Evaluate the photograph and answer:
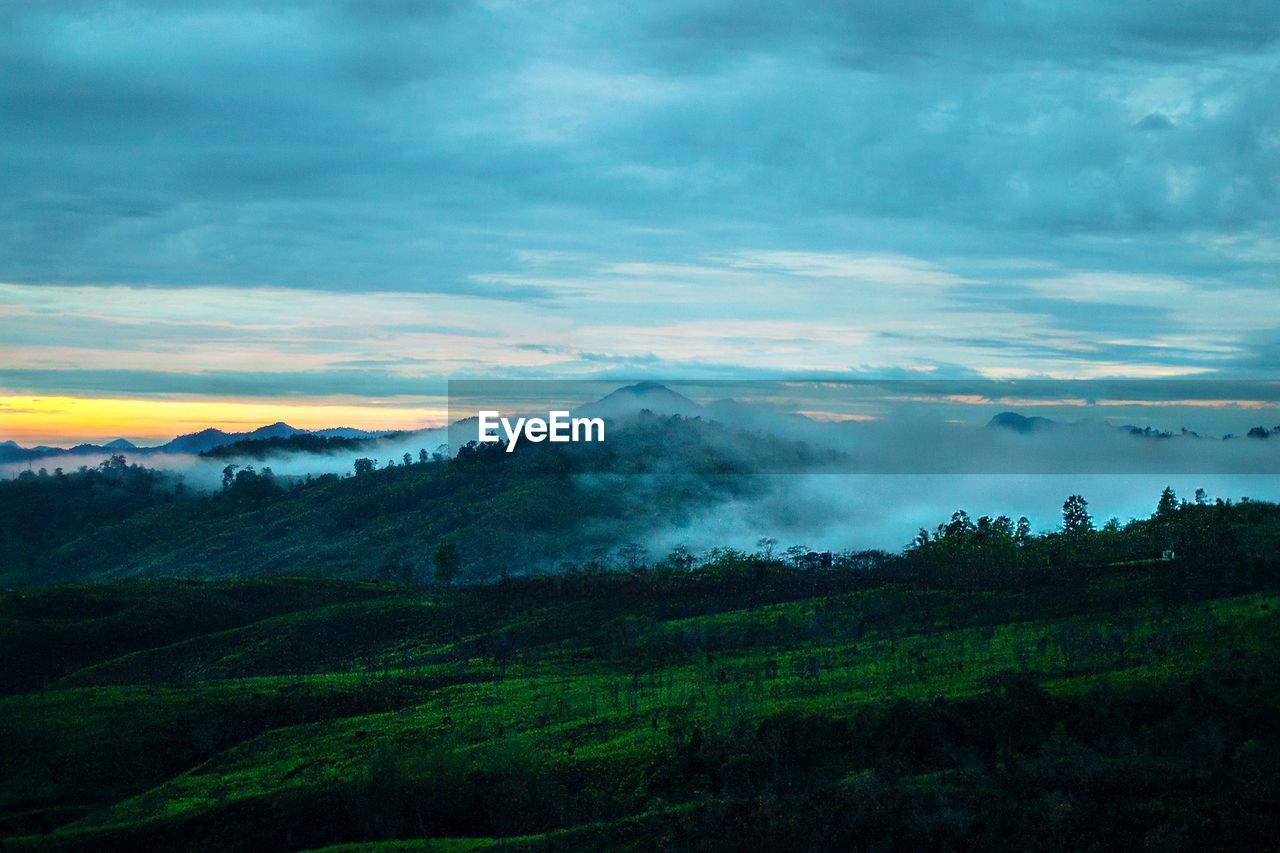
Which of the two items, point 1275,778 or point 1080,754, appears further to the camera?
point 1080,754

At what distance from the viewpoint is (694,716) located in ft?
346

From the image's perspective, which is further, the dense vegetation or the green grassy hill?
the dense vegetation

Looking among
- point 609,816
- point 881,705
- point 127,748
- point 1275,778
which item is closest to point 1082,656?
point 881,705

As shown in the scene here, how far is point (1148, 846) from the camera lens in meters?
70.6

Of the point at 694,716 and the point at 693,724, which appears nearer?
the point at 693,724

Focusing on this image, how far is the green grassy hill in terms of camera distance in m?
77.8

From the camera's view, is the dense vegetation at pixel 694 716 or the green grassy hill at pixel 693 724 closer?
the green grassy hill at pixel 693 724

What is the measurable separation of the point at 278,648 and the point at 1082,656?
108 metres

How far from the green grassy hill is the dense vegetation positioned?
0.36m

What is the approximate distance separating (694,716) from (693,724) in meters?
3.89

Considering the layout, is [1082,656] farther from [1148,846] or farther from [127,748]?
[127,748]

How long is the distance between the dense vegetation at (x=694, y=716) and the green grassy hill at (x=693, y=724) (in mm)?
359

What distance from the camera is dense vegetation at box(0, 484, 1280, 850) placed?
3073 inches

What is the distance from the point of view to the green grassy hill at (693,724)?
77750 mm
